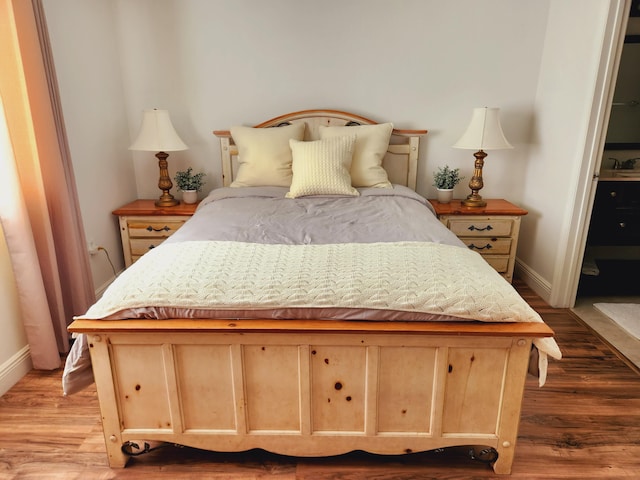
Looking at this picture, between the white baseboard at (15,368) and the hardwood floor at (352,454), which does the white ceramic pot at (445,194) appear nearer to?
the hardwood floor at (352,454)

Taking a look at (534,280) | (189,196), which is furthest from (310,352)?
(534,280)

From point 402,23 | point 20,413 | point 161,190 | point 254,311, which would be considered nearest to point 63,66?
point 161,190

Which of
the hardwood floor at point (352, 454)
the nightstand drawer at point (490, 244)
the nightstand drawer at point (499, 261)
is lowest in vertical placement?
the hardwood floor at point (352, 454)

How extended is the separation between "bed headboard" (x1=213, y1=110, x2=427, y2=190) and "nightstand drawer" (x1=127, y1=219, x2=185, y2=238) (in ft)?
1.81

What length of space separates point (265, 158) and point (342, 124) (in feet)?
2.19

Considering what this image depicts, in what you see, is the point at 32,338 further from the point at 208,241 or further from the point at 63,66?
the point at 63,66

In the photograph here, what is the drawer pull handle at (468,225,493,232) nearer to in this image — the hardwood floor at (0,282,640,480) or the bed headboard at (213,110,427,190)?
the bed headboard at (213,110,427,190)

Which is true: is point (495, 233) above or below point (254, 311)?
below

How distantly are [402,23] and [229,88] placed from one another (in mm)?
1342

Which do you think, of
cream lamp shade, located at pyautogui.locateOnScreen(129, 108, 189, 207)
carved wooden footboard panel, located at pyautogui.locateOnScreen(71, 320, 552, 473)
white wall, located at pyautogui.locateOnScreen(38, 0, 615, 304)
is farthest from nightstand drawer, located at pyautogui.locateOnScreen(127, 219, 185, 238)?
carved wooden footboard panel, located at pyautogui.locateOnScreen(71, 320, 552, 473)

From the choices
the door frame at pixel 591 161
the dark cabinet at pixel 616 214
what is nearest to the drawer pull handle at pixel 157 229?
the door frame at pixel 591 161

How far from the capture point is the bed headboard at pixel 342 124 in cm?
319

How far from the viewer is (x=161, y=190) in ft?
10.8

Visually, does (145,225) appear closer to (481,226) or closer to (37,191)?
(37,191)
